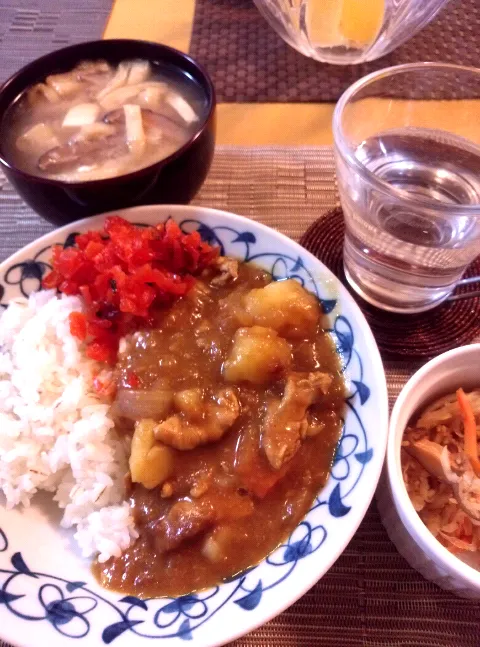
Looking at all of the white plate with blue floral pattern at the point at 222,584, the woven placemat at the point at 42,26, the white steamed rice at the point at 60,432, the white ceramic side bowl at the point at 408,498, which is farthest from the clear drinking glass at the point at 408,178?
the woven placemat at the point at 42,26

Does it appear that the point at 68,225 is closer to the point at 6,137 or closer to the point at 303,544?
the point at 6,137

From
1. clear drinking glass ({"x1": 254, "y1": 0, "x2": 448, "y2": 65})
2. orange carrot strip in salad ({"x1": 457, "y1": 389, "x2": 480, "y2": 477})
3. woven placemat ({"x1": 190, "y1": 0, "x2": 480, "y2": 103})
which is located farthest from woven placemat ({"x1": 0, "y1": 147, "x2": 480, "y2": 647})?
clear drinking glass ({"x1": 254, "y1": 0, "x2": 448, "y2": 65})

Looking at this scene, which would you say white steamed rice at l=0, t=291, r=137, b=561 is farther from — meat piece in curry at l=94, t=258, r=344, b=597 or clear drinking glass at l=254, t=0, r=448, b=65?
clear drinking glass at l=254, t=0, r=448, b=65

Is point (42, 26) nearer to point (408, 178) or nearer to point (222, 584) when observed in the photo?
point (408, 178)

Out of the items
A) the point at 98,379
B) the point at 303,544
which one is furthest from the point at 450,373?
the point at 98,379

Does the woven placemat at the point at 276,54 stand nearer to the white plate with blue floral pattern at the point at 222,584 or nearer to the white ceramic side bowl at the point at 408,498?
the white plate with blue floral pattern at the point at 222,584
